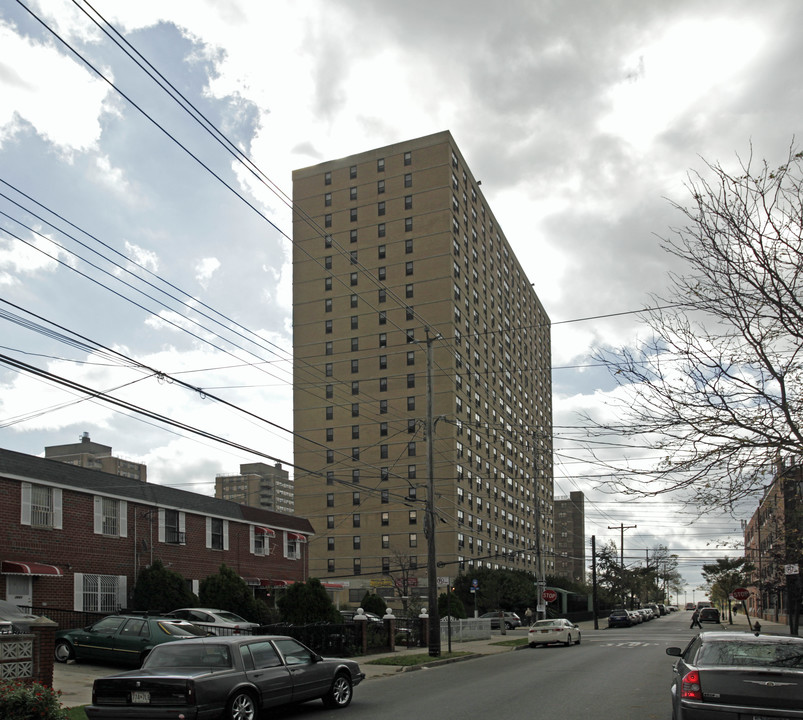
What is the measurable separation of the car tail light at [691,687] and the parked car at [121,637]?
45.1ft

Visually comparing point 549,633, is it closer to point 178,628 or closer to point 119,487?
point 119,487

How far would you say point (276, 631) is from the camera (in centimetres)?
2325

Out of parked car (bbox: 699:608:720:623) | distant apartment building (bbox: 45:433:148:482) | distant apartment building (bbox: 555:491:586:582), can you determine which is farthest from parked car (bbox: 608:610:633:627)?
distant apartment building (bbox: 45:433:148:482)

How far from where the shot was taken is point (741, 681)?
29.7 ft

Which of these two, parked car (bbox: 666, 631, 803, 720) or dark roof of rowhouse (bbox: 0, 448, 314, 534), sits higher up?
dark roof of rowhouse (bbox: 0, 448, 314, 534)

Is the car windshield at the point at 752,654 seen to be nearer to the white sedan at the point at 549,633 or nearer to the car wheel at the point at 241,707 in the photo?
the car wheel at the point at 241,707

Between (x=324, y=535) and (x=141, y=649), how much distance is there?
6231cm

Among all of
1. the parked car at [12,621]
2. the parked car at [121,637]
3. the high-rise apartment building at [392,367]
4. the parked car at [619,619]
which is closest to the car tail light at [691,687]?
the parked car at [12,621]

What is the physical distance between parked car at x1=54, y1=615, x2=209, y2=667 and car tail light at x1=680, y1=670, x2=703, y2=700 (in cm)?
1373

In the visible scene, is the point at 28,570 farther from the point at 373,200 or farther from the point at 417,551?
the point at 373,200

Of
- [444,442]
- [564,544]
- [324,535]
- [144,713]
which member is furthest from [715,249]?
[564,544]

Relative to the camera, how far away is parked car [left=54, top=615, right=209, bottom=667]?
20312mm

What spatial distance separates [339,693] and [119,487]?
18343 mm

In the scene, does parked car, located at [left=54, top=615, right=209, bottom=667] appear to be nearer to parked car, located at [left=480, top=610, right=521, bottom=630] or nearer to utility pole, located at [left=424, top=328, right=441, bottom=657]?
utility pole, located at [left=424, top=328, right=441, bottom=657]
